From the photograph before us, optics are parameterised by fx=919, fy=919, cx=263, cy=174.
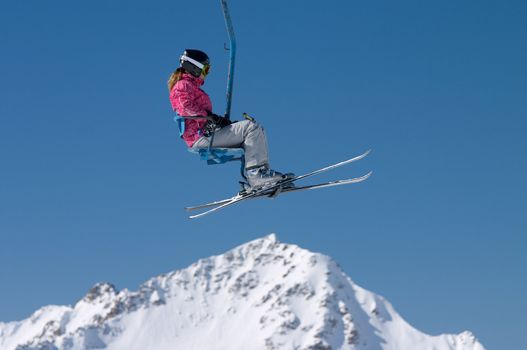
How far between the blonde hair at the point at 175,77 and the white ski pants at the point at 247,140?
3.73 ft

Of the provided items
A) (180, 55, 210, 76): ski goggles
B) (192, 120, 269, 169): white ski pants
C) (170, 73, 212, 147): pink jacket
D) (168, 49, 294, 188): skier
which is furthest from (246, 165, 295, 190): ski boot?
(180, 55, 210, 76): ski goggles

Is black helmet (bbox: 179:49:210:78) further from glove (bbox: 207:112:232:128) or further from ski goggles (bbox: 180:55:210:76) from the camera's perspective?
glove (bbox: 207:112:232:128)

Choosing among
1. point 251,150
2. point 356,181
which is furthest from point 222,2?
point 356,181

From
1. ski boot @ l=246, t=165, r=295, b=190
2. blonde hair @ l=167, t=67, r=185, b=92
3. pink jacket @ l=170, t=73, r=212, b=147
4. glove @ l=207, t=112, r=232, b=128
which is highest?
blonde hair @ l=167, t=67, r=185, b=92

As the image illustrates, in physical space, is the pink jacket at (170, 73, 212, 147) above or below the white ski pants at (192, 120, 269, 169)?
above

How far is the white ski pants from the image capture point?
54.6ft

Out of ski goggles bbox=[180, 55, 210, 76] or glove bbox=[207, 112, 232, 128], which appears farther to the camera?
glove bbox=[207, 112, 232, 128]

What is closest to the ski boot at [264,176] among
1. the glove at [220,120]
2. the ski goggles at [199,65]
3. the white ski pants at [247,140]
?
the white ski pants at [247,140]

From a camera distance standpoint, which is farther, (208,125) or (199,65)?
(208,125)

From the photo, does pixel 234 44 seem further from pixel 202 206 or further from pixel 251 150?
pixel 202 206

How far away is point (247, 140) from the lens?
16656 mm

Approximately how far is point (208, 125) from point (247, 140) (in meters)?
0.77

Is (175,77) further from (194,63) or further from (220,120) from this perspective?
(220,120)

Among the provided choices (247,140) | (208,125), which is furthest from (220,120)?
(247,140)
